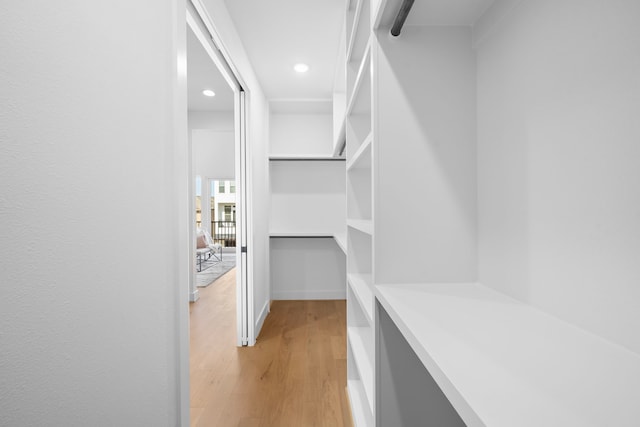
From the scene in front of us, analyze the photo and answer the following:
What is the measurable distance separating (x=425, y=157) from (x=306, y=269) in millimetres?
2986

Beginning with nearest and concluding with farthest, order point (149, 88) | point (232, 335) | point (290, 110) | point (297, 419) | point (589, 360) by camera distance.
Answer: point (589, 360) < point (149, 88) < point (297, 419) < point (232, 335) < point (290, 110)

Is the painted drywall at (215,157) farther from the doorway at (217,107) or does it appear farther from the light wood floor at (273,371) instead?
the light wood floor at (273,371)

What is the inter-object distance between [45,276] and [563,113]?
1.10 metres

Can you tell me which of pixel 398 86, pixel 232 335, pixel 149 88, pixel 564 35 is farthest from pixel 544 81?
pixel 232 335

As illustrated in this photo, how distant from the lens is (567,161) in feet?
2.01

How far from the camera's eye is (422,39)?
96 centimetres

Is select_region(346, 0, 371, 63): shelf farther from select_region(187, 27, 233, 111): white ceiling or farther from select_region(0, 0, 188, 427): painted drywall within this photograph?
select_region(187, 27, 233, 111): white ceiling

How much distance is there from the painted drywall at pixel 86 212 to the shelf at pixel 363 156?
0.70 meters

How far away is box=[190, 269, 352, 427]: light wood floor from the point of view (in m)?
1.68

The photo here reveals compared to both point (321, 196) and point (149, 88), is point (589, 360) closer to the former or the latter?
point (149, 88)

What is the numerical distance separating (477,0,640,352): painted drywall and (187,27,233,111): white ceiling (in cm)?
258

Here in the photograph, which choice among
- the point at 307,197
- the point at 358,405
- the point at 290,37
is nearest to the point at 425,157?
the point at 358,405

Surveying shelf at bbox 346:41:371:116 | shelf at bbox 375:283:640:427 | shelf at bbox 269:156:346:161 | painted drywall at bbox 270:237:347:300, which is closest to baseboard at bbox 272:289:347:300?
painted drywall at bbox 270:237:347:300

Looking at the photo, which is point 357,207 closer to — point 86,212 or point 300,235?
point 86,212
